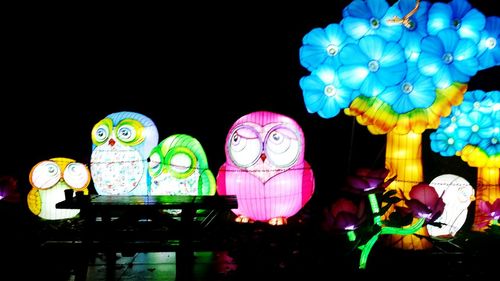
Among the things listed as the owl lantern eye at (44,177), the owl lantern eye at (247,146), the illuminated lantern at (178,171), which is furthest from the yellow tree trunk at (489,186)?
the owl lantern eye at (44,177)

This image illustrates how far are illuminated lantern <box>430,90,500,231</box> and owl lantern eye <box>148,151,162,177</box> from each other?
516 centimetres

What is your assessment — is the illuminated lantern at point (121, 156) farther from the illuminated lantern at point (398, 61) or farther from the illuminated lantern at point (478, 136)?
the illuminated lantern at point (478, 136)

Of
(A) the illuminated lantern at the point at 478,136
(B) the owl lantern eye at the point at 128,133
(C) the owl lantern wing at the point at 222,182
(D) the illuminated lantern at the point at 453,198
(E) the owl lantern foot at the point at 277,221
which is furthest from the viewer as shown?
(B) the owl lantern eye at the point at 128,133

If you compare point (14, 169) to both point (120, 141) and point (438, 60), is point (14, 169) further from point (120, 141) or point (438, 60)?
point (438, 60)

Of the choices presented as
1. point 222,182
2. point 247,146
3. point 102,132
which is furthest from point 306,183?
point 102,132

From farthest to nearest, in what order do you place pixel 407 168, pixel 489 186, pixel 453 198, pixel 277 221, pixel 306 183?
pixel 306 183 < pixel 277 221 < pixel 489 186 < pixel 453 198 < pixel 407 168

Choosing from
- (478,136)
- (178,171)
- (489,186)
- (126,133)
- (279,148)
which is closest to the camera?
(478,136)

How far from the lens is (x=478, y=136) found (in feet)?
25.4

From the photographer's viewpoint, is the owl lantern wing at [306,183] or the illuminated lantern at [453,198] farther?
the owl lantern wing at [306,183]

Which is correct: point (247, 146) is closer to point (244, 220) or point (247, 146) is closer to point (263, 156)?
point (263, 156)

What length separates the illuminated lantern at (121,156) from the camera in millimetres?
9070

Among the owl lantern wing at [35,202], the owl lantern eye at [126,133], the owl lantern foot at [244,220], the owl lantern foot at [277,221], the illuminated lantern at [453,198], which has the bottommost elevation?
the owl lantern foot at [244,220]

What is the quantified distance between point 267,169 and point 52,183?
4.26 metres

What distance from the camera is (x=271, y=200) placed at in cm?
818
